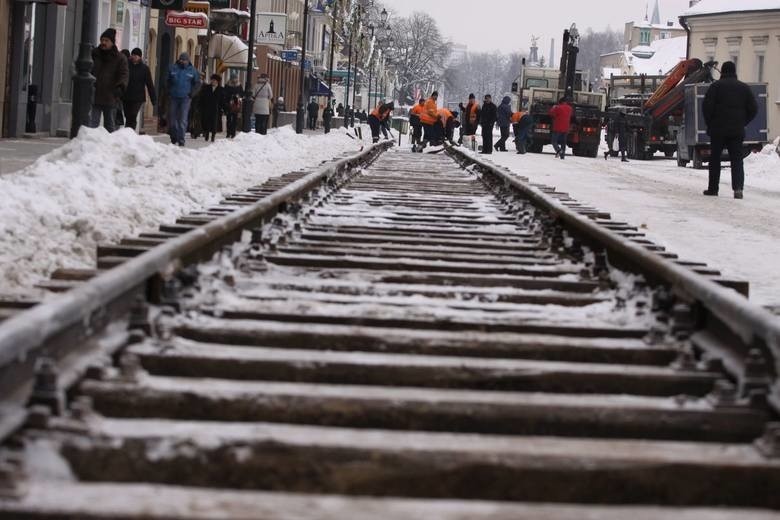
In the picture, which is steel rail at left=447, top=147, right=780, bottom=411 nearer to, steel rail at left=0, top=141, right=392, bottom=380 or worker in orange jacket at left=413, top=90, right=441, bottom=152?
steel rail at left=0, top=141, right=392, bottom=380

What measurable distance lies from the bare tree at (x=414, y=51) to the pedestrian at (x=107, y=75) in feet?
516

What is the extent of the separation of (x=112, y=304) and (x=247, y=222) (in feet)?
11.0

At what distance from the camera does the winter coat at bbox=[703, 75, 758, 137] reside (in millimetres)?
21484

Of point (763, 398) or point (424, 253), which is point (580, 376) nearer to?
point (763, 398)

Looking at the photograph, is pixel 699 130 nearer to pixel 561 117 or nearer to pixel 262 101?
pixel 561 117

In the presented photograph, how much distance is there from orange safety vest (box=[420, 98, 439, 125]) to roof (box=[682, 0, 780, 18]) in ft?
126

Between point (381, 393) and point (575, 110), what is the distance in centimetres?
4558

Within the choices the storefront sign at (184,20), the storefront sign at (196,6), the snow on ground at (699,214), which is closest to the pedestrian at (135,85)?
the snow on ground at (699,214)

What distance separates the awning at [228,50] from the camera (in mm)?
52094

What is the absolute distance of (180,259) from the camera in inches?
A: 231

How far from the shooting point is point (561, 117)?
44469mm

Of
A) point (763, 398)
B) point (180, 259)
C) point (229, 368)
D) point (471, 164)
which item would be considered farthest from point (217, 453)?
point (471, 164)

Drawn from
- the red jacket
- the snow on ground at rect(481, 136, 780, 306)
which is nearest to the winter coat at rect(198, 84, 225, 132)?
the snow on ground at rect(481, 136, 780, 306)

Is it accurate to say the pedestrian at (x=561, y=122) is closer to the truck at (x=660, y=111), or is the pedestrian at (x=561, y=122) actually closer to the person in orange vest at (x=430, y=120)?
the truck at (x=660, y=111)
